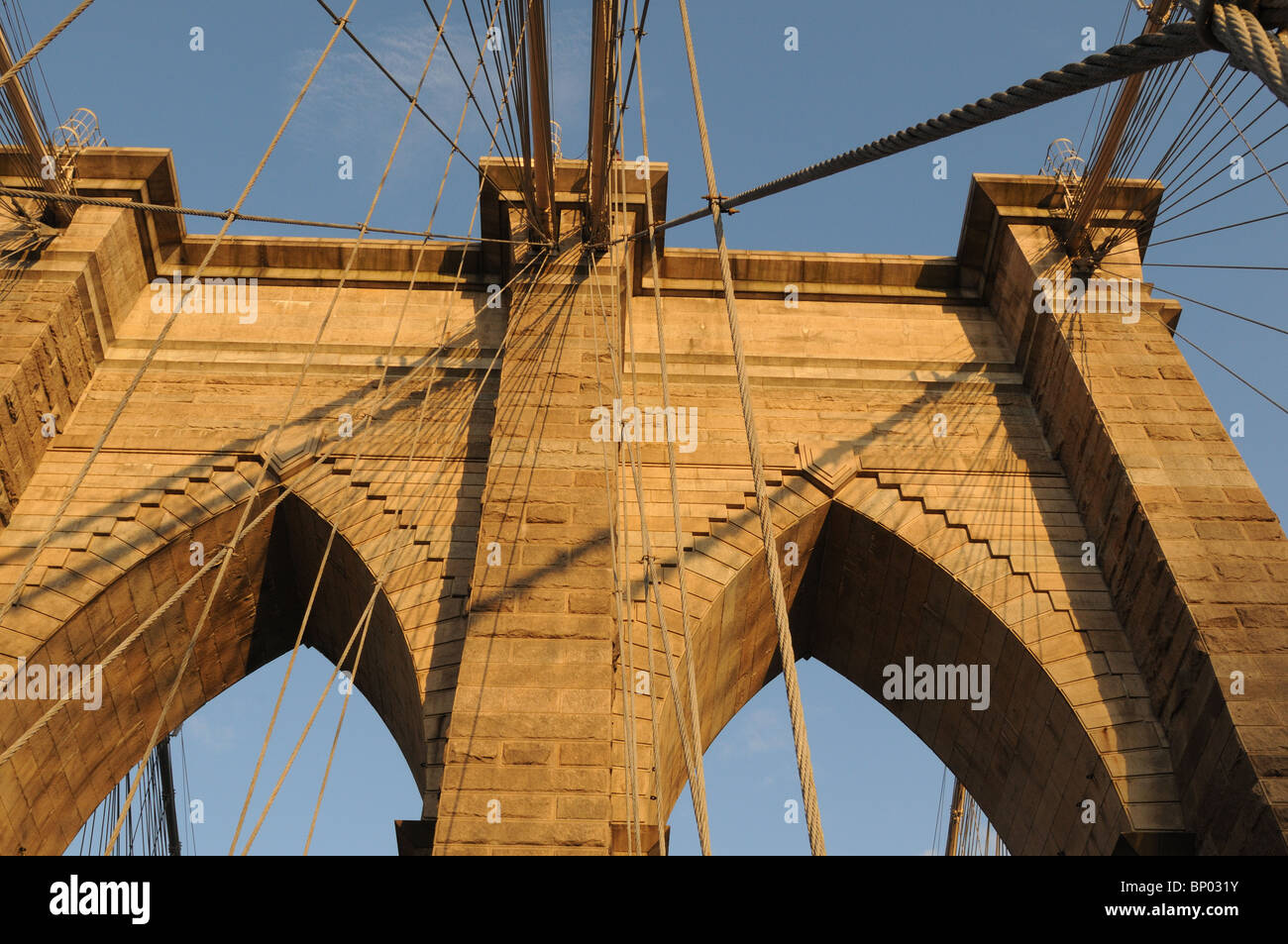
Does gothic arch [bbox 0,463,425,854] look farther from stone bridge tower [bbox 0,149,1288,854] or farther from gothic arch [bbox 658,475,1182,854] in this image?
gothic arch [bbox 658,475,1182,854]

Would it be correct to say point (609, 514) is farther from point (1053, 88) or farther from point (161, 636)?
point (1053, 88)

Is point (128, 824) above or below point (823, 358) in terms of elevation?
below

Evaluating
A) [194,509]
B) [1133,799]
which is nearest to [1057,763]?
[1133,799]

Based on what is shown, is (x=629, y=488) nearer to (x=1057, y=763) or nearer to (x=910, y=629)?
(x=910, y=629)

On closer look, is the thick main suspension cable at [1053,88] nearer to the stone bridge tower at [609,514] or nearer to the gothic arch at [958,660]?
the stone bridge tower at [609,514]

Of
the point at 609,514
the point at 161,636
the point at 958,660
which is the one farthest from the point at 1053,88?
the point at 161,636

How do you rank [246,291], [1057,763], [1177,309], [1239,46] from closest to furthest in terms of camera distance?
[1239,46], [1057,763], [1177,309], [246,291]

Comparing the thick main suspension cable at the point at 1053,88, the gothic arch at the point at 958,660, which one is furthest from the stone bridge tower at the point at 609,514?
the thick main suspension cable at the point at 1053,88

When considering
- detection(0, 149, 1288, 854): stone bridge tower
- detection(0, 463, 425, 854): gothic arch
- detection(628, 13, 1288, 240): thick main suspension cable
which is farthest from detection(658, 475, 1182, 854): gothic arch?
detection(628, 13, 1288, 240): thick main suspension cable
